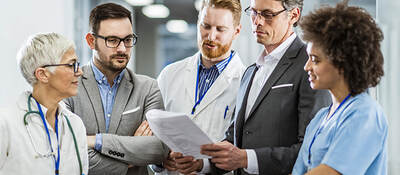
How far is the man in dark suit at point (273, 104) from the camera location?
1.96 metres

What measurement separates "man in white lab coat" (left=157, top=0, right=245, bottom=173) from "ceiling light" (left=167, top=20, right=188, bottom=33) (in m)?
8.62

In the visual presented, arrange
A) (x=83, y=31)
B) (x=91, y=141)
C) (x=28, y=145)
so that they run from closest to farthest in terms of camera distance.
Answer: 1. (x=28, y=145)
2. (x=91, y=141)
3. (x=83, y=31)

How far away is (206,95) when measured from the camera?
8.43ft

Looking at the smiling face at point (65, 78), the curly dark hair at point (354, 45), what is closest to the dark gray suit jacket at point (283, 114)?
the curly dark hair at point (354, 45)

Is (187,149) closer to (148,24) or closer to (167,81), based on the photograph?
(167,81)

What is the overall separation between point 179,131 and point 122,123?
520mm

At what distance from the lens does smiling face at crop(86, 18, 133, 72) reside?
7.57 ft

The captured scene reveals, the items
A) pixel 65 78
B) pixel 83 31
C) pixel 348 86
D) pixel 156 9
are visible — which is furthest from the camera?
pixel 156 9

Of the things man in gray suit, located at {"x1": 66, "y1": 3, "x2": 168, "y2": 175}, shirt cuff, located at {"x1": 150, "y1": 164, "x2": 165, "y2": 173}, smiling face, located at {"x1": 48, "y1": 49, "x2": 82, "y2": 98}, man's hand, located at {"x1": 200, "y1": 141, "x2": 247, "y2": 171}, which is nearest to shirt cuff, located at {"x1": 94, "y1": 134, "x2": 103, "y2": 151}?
man in gray suit, located at {"x1": 66, "y1": 3, "x2": 168, "y2": 175}

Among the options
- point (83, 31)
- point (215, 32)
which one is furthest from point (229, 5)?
point (83, 31)

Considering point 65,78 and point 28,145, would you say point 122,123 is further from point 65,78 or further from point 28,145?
point 28,145

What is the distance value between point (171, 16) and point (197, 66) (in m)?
8.09

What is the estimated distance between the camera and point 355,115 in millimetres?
1495

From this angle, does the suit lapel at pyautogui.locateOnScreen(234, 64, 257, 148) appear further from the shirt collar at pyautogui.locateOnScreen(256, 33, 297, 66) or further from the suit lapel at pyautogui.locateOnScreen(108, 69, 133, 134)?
the suit lapel at pyautogui.locateOnScreen(108, 69, 133, 134)
